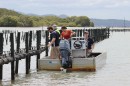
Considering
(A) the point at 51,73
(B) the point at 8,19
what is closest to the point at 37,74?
(A) the point at 51,73

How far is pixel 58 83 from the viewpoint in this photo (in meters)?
20.0

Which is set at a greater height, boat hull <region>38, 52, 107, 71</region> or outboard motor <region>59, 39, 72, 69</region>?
outboard motor <region>59, 39, 72, 69</region>

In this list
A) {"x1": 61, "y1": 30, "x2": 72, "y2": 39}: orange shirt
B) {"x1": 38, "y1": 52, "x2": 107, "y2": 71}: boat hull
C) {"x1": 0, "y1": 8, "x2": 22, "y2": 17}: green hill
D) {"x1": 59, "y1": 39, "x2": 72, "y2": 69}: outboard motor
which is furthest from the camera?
{"x1": 0, "y1": 8, "x2": 22, "y2": 17}: green hill

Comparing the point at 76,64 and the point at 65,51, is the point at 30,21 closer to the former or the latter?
the point at 76,64

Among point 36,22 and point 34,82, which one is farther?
point 36,22

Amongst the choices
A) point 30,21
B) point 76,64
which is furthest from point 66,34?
point 30,21

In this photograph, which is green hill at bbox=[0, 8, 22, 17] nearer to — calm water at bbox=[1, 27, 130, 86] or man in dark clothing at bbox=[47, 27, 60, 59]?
calm water at bbox=[1, 27, 130, 86]

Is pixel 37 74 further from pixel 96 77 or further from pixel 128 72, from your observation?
pixel 128 72

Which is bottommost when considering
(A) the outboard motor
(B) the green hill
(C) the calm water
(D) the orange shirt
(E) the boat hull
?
(C) the calm water

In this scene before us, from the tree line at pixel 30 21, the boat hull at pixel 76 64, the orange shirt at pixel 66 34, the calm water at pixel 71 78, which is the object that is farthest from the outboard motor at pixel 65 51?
the tree line at pixel 30 21

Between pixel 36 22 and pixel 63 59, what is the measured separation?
5381 inches

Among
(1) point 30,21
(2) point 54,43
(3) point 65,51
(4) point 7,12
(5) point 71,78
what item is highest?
(4) point 7,12

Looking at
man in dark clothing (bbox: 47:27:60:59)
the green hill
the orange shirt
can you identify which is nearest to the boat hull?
man in dark clothing (bbox: 47:27:60:59)

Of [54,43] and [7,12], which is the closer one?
[54,43]
